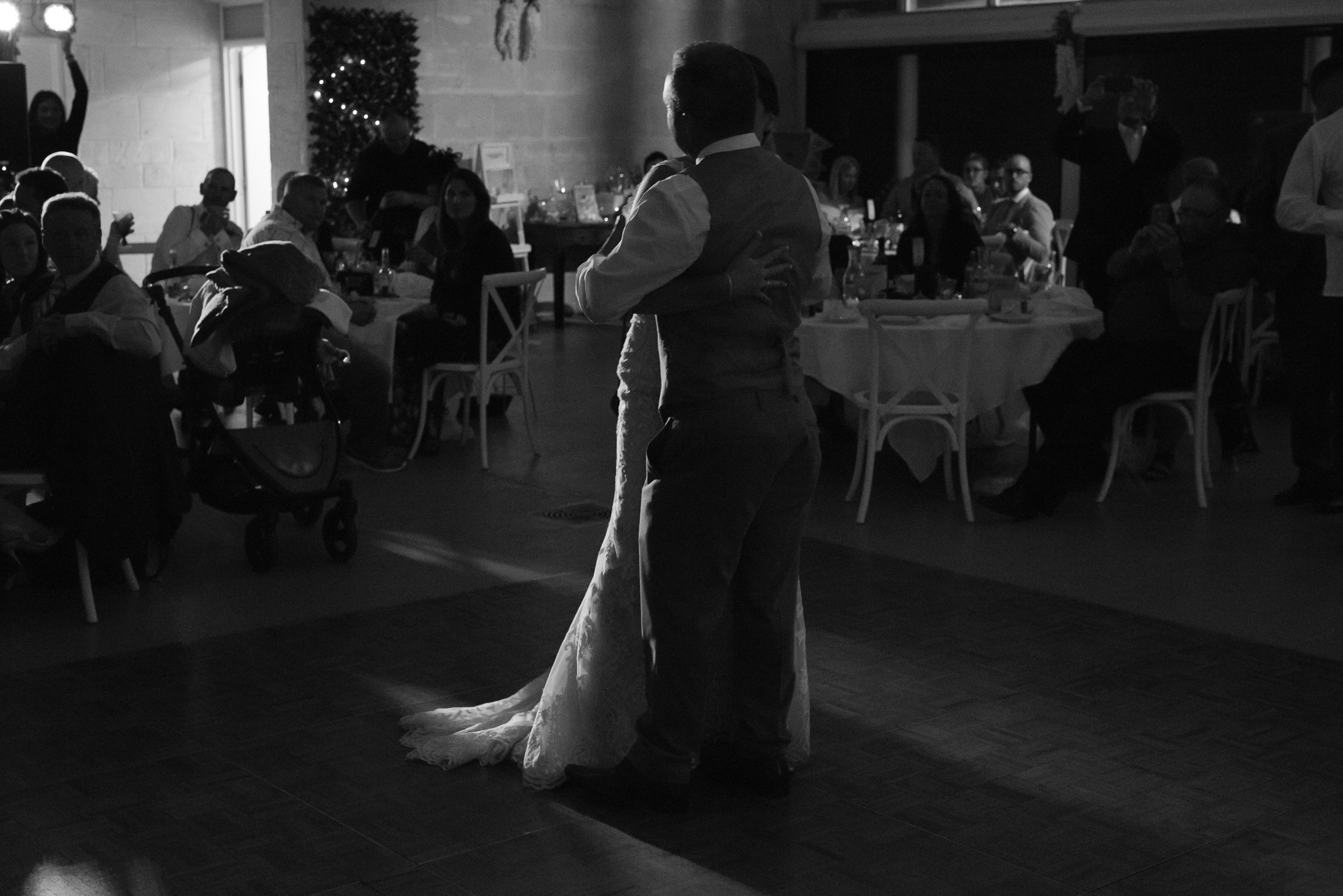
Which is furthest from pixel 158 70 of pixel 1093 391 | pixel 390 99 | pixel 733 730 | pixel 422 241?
pixel 733 730

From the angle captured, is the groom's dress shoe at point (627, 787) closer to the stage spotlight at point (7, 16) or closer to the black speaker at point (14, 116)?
the black speaker at point (14, 116)

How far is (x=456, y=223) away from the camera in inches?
294

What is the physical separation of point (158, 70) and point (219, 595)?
31.7 ft

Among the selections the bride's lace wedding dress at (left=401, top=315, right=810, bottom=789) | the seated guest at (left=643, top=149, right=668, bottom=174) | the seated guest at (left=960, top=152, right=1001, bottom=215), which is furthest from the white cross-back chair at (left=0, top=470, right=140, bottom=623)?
the seated guest at (left=960, top=152, right=1001, bottom=215)

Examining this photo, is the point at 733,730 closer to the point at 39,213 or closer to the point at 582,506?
the point at 582,506

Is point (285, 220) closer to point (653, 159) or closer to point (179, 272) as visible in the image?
point (179, 272)

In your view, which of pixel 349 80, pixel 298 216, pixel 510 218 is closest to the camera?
pixel 298 216

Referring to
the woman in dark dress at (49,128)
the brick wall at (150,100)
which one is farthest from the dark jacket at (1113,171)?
the brick wall at (150,100)

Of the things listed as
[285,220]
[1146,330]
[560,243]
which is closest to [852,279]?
[1146,330]

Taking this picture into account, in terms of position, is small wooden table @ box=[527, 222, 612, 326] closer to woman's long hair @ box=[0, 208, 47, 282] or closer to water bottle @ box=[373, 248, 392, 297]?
water bottle @ box=[373, 248, 392, 297]

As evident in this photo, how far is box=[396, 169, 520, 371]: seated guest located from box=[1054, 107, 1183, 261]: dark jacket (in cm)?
277

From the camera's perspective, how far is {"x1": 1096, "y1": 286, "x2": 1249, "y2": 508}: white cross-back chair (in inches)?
249

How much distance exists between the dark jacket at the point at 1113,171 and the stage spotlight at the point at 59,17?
19.5 feet

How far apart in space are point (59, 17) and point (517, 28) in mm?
4261
